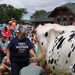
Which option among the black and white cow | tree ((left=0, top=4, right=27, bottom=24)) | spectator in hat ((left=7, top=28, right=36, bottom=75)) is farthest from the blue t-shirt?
tree ((left=0, top=4, right=27, bottom=24))

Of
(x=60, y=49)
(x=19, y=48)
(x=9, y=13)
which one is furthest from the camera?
(x=9, y=13)

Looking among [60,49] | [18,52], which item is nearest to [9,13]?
[18,52]

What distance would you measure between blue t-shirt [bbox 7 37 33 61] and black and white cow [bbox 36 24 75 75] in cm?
42

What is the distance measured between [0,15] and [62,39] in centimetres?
9889

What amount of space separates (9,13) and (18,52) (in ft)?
345

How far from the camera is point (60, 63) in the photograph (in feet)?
19.2

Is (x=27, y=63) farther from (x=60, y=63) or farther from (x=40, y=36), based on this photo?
(x=60, y=63)

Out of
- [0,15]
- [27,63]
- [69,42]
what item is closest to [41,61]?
[27,63]

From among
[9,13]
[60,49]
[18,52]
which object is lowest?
[9,13]

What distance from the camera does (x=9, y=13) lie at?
11175cm

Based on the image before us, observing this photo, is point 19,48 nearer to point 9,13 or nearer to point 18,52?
point 18,52

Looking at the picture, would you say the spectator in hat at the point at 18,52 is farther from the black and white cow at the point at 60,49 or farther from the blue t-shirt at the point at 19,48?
the black and white cow at the point at 60,49

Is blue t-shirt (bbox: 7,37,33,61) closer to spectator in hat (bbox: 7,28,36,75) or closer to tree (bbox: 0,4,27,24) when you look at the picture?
spectator in hat (bbox: 7,28,36,75)

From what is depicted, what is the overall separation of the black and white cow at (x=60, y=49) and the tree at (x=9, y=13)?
3552 inches
